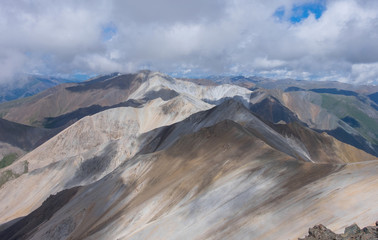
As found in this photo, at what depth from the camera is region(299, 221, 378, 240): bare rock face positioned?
12.7 m

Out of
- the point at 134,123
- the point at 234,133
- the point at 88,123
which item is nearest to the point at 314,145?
the point at 234,133

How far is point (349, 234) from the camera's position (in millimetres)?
13953

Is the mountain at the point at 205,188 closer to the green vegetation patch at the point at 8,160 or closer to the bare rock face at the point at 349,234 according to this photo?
the bare rock face at the point at 349,234

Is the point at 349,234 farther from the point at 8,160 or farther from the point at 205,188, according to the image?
the point at 8,160

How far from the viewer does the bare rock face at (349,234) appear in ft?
41.7

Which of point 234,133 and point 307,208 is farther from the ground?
point 234,133

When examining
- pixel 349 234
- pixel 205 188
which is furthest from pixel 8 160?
pixel 349 234

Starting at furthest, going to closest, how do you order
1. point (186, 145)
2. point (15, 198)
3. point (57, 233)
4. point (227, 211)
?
point (15, 198)
point (186, 145)
point (57, 233)
point (227, 211)

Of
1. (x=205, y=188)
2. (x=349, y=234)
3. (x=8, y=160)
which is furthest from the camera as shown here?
(x=8, y=160)

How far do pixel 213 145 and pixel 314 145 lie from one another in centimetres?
4684

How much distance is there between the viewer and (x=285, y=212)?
23.0 m

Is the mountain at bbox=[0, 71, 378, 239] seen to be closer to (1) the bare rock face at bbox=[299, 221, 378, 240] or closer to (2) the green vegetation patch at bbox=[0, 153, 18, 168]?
(1) the bare rock face at bbox=[299, 221, 378, 240]

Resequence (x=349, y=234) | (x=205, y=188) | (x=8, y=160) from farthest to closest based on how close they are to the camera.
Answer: (x=8, y=160) < (x=205, y=188) < (x=349, y=234)

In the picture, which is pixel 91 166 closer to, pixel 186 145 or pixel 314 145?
pixel 186 145
